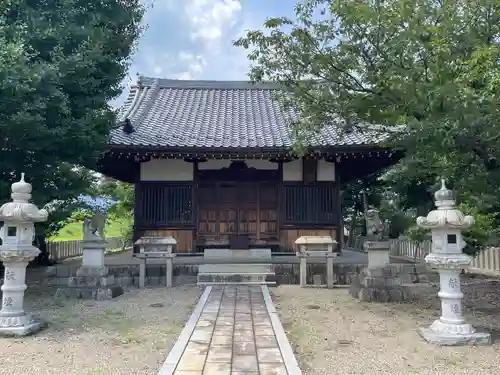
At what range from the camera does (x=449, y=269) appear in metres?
5.90

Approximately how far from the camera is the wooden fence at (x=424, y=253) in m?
13.8

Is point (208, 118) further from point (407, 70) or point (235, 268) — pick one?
point (407, 70)

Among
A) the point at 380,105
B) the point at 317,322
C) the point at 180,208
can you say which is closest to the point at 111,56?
the point at 180,208

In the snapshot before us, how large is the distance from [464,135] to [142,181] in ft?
30.9

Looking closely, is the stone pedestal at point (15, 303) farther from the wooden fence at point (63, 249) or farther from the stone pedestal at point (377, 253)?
the wooden fence at point (63, 249)

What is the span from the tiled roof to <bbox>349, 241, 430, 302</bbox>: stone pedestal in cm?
243

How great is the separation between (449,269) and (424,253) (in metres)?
10.1

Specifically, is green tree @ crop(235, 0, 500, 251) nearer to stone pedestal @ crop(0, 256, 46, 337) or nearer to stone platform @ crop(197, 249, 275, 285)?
stone platform @ crop(197, 249, 275, 285)

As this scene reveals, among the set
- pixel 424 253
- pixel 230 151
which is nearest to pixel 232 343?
pixel 230 151

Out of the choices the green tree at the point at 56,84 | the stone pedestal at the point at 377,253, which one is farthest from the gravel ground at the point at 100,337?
the stone pedestal at the point at 377,253

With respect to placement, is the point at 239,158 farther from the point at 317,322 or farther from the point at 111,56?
the point at 317,322

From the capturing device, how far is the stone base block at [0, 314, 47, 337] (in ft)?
19.8

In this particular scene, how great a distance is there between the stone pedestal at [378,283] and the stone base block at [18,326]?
19.3 feet

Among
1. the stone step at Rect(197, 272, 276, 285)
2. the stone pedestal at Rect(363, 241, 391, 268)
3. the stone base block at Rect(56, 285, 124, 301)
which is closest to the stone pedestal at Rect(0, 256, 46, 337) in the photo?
the stone base block at Rect(56, 285, 124, 301)
